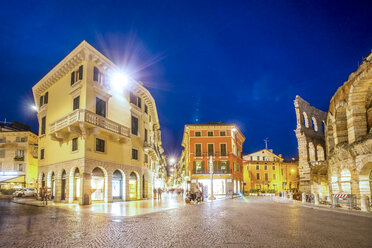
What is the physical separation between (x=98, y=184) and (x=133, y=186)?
5181mm

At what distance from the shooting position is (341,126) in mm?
21719

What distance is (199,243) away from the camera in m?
6.97

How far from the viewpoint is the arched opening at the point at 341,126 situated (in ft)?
70.5

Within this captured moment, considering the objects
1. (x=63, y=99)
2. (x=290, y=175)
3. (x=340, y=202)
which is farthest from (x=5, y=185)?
(x=290, y=175)

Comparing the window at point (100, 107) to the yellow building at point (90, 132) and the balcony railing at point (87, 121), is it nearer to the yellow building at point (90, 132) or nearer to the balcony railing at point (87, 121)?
the yellow building at point (90, 132)

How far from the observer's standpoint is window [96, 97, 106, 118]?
23.6 meters

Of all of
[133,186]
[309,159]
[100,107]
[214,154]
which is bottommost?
[133,186]

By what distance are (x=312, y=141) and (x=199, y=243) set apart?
29.9m

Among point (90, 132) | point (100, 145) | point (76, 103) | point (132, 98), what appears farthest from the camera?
point (132, 98)

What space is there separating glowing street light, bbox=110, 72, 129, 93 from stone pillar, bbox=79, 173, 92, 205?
922 centimetres

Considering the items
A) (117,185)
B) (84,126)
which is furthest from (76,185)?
(84,126)

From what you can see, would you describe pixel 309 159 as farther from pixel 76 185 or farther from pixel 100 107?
pixel 76 185

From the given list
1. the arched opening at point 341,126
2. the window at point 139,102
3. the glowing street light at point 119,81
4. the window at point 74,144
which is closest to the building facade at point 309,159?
the arched opening at point 341,126

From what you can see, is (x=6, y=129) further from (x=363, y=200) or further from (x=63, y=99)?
(x=363, y=200)
